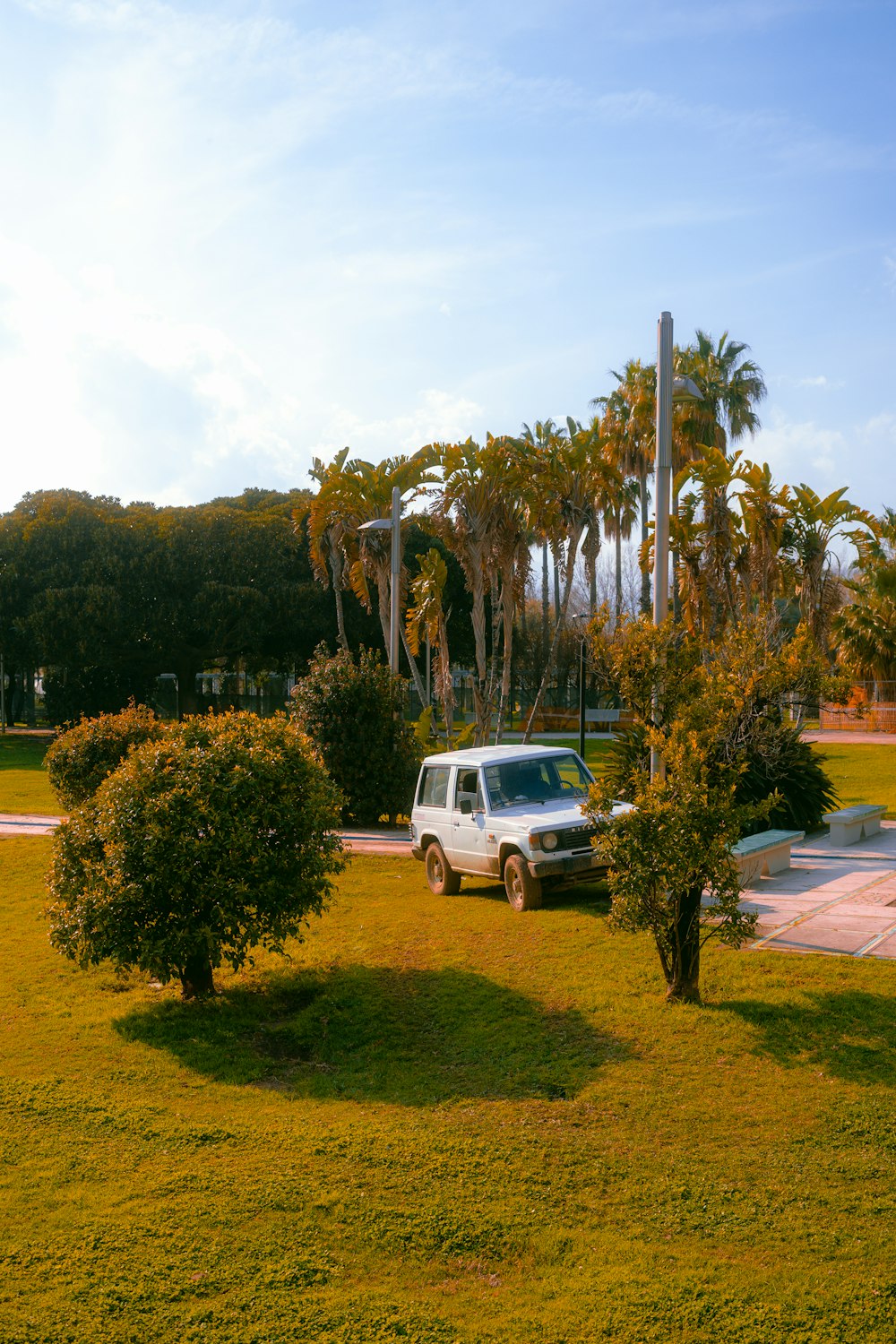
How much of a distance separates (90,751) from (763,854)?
11.5 meters

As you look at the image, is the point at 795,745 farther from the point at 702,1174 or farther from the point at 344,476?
the point at 344,476

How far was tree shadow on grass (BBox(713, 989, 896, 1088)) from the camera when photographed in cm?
716

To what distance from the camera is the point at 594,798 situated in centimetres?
845

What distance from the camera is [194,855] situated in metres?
8.95

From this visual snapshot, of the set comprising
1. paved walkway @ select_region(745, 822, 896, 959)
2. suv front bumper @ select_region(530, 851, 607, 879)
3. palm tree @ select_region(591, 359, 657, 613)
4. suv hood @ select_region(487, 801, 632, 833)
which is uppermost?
palm tree @ select_region(591, 359, 657, 613)

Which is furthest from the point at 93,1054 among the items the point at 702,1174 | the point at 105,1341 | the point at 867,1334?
the point at 867,1334

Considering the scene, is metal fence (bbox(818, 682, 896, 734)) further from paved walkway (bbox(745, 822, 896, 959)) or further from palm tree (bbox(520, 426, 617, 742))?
paved walkway (bbox(745, 822, 896, 959))

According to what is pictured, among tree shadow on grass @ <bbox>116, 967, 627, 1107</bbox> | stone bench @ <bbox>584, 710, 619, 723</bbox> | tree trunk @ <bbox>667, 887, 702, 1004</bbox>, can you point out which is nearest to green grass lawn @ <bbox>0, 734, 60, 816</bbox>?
tree shadow on grass @ <bbox>116, 967, 627, 1107</bbox>

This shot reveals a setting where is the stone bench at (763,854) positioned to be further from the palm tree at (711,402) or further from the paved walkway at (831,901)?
the palm tree at (711,402)

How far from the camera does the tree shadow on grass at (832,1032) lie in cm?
716

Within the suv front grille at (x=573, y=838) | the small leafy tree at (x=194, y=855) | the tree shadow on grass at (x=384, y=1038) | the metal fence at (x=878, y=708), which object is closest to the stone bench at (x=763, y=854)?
the suv front grille at (x=573, y=838)

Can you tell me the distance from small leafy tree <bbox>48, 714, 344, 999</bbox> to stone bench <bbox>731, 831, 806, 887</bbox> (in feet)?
16.3

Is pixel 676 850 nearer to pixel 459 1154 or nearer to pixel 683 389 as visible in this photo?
pixel 459 1154

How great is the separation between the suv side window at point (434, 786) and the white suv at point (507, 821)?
1 cm
